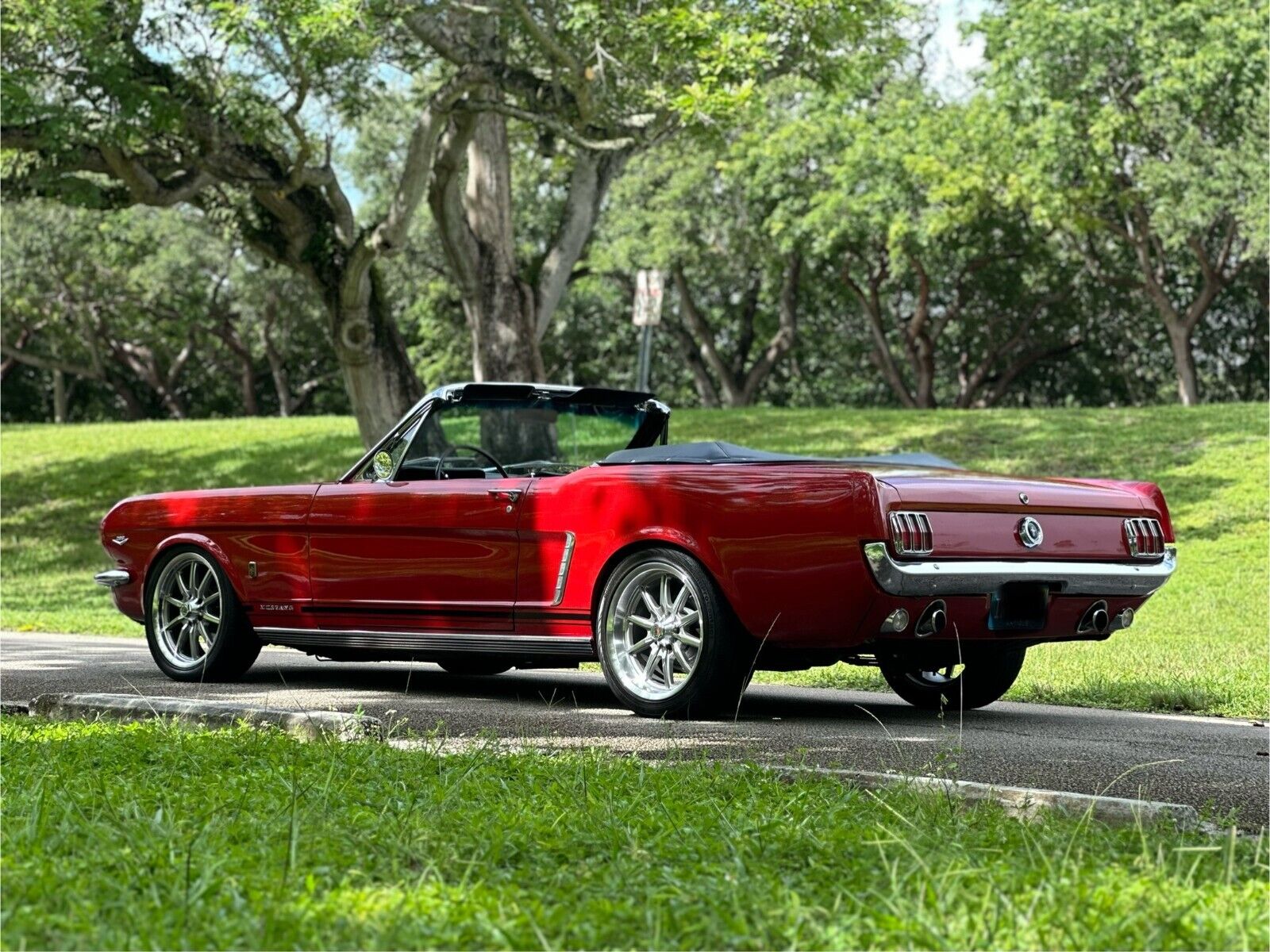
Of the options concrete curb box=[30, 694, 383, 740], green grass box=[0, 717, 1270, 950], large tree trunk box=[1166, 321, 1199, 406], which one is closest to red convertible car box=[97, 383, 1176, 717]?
concrete curb box=[30, 694, 383, 740]

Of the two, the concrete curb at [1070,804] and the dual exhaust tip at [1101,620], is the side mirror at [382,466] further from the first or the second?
the concrete curb at [1070,804]

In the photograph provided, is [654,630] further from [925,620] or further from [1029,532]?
[1029,532]

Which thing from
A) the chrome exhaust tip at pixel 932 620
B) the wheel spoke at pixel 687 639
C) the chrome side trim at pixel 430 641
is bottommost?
the chrome side trim at pixel 430 641

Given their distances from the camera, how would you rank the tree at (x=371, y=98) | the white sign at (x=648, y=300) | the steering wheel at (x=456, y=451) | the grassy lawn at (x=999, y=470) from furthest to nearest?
the tree at (x=371, y=98) → the white sign at (x=648, y=300) → the grassy lawn at (x=999, y=470) → the steering wheel at (x=456, y=451)

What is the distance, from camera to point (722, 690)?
23.6 feet

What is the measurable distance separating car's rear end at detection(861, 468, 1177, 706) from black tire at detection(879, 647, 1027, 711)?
487 mm

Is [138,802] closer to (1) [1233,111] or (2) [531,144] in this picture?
(2) [531,144]

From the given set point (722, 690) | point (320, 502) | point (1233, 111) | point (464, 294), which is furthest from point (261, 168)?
point (1233, 111)

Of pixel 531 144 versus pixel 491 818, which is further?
pixel 531 144

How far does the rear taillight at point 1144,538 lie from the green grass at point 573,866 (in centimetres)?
301

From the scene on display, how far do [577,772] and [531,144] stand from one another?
70.0 ft

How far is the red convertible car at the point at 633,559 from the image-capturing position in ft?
22.8

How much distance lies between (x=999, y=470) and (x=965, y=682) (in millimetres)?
14587

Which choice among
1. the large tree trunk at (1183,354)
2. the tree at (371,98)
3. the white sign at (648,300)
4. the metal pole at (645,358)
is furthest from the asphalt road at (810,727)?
the large tree trunk at (1183,354)
